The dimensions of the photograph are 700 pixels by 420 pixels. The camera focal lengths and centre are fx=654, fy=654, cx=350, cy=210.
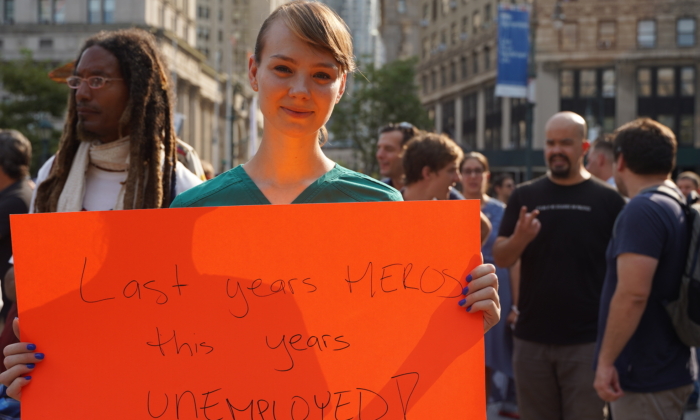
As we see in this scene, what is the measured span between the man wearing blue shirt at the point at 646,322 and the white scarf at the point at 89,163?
8.25 ft

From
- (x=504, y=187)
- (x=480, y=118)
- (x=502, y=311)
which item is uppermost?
(x=480, y=118)

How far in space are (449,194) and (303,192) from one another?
3236 mm

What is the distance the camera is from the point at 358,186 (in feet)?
6.56

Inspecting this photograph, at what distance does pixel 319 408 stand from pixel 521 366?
307cm

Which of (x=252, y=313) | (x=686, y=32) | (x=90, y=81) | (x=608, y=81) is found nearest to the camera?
(x=252, y=313)

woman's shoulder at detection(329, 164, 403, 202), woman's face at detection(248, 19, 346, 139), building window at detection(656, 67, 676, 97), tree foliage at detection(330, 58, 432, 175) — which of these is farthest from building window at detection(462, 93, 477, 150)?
woman's face at detection(248, 19, 346, 139)

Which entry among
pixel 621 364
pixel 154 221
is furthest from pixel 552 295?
pixel 154 221

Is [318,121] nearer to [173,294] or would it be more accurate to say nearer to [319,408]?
[173,294]

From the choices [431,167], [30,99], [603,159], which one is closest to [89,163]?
[431,167]

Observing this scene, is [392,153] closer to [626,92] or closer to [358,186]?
[358,186]

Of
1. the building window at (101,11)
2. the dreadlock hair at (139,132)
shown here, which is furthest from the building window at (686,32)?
the dreadlock hair at (139,132)

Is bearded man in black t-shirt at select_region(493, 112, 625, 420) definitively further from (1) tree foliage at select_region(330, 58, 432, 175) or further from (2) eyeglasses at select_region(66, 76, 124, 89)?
(1) tree foliage at select_region(330, 58, 432, 175)

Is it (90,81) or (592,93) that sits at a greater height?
(592,93)

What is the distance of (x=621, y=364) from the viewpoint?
347 cm
